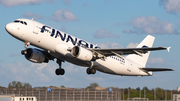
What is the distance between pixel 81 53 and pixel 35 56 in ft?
26.6

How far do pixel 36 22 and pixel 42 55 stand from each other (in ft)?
23.5

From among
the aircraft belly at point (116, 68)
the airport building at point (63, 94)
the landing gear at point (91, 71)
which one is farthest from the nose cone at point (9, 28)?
the airport building at point (63, 94)

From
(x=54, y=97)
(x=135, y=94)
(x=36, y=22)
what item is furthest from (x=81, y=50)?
(x=54, y=97)

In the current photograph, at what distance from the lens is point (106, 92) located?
307ft

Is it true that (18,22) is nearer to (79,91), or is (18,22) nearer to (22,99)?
(22,99)

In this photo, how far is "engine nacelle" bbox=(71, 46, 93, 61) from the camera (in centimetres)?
4031

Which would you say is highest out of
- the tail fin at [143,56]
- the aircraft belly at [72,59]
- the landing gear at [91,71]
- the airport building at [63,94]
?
the tail fin at [143,56]

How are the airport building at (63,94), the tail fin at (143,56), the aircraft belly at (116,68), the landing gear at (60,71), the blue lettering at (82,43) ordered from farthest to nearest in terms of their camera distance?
the airport building at (63,94) < the tail fin at (143,56) < the landing gear at (60,71) < the aircraft belly at (116,68) < the blue lettering at (82,43)

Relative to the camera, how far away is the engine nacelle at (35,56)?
1754 inches

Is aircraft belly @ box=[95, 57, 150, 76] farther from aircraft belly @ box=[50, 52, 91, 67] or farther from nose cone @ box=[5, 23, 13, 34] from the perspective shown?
nose cone @ box=[5, 23, 13, 34]

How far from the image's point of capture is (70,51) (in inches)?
1597

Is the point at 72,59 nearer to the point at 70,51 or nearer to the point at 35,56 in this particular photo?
the point at 70,51

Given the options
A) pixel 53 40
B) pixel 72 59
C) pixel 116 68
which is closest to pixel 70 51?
pixel 72 59

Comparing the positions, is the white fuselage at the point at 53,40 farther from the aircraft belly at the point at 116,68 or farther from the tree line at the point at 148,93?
the tree line at the point at 148,93
